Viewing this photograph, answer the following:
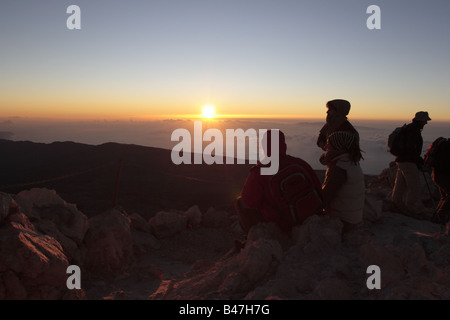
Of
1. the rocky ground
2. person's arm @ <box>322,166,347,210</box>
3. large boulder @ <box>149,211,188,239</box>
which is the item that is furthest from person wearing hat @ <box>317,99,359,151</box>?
large boulder @ <box>149,211,188,239</box>

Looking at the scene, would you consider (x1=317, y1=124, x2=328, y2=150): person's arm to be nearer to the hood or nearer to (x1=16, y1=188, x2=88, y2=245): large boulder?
the hood

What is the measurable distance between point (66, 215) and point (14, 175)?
1713cm

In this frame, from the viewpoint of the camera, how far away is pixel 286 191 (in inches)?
126

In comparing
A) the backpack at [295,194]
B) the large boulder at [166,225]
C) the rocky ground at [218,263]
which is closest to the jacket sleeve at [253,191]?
the backpack at [295,194]

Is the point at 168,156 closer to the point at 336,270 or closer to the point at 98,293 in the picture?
the point at 98,293

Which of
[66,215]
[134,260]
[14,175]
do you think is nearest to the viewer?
[66,215]

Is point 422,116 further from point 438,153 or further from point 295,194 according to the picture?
point 295,194

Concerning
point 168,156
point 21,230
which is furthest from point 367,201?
point 168,156

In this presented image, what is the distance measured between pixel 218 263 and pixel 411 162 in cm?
421

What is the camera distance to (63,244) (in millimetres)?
4027

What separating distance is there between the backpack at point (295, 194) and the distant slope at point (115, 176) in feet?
12.6

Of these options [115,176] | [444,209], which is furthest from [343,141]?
[115,176]

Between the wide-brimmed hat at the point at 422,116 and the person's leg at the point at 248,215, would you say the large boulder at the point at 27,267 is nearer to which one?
the person's leg at the point at 248,215
